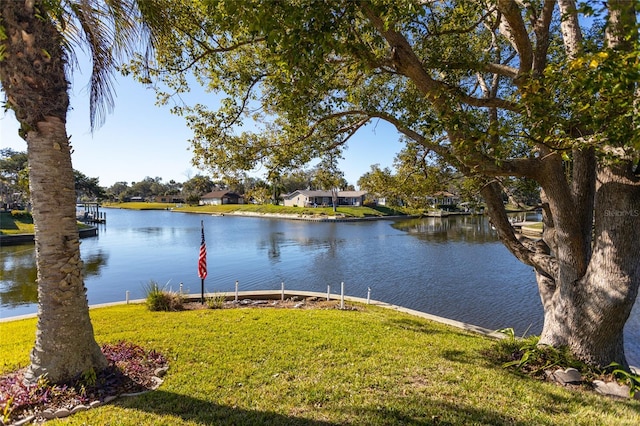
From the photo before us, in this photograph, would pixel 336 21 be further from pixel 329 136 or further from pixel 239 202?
pixel 239 202

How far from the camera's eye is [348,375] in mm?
4930

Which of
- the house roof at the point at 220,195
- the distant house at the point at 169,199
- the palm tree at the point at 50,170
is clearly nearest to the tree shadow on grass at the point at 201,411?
the palm tree at the point at 50,170

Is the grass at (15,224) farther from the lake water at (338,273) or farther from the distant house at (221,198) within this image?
the distant house at (221,198)

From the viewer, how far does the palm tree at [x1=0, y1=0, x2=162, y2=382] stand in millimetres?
4090

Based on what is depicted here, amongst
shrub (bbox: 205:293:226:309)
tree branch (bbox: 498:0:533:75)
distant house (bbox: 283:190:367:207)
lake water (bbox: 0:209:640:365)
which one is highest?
tree branch (bbox: 498:0:533:75)

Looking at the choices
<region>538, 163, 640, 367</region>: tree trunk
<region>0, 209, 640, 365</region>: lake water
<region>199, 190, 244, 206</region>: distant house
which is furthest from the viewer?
<region>199, 190, 244, 206</region>: distant house

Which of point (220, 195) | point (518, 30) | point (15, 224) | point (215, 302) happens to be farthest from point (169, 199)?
point (518, 30)

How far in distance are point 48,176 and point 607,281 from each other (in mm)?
7668

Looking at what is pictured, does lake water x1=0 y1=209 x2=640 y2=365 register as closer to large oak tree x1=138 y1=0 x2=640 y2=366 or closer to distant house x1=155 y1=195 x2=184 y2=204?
large oak tree x1=138 y1=0 x2=640 y2=366

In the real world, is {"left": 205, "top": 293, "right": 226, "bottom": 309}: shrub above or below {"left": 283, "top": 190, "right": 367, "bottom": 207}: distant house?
below

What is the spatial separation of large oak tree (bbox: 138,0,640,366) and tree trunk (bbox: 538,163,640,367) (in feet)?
0.05

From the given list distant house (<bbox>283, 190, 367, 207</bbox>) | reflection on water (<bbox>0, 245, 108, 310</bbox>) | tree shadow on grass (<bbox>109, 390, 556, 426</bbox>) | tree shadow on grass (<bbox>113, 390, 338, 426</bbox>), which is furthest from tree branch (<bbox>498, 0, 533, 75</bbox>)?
distant house (<bbox>283, 190, 367, 207</bbox>)

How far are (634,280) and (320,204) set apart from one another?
70.0 meters

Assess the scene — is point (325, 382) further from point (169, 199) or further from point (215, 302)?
point (169, 199)
